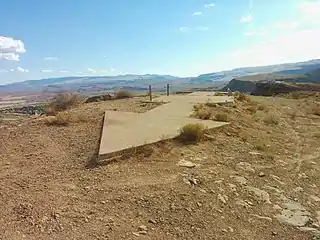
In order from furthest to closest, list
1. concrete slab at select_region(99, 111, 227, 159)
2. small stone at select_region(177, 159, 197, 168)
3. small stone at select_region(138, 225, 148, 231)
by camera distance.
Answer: concrete slab at select_region(99, 111, 227, 159), small stone at select_region(177, 159, 197, 168), small stone at select_region(138, 225, 148, 231)

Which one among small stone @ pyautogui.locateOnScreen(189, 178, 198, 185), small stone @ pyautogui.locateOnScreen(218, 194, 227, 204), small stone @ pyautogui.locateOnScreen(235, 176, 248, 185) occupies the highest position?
small stone @ pyautogui.locateOnScreen(189, 178, 198, 185)

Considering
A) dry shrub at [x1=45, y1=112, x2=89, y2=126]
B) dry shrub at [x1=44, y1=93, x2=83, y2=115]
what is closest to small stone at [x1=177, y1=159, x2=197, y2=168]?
dry shrub at [x1=45, y1=112, x2=89, y2=126]

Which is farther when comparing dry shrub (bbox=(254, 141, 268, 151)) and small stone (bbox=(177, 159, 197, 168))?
dry shrub (bbox=(254, 141, 268, 151))

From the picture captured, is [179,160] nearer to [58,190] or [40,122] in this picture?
[58,190]

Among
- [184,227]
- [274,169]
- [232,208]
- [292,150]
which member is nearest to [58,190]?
[184,227]

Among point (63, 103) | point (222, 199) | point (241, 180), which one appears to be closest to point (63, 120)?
point (241, 180)

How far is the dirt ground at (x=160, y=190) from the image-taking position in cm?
534

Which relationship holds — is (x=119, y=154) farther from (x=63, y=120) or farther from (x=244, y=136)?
(x=63, y=120)

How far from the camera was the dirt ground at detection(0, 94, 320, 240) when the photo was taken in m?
5.34

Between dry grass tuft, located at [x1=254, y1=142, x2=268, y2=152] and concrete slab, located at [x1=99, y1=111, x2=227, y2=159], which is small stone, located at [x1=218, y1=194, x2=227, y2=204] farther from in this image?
dry grass tuft, located at [x1=254, y1=142, x2=268, y2=152]

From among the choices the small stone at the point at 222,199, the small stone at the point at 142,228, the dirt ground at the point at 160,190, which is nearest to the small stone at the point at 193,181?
the dirt ground at the point at 160,190

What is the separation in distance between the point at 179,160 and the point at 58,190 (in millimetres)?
2637

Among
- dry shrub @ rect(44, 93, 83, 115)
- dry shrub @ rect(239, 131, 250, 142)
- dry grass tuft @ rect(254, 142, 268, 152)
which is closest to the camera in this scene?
dry grass tuft @ rect(254, 142, 268, 152)

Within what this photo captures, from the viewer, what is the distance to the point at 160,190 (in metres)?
6.50
